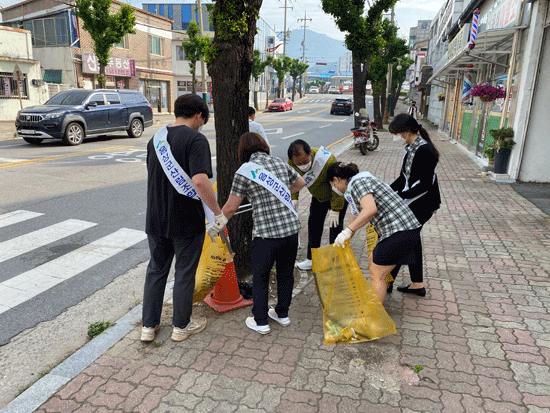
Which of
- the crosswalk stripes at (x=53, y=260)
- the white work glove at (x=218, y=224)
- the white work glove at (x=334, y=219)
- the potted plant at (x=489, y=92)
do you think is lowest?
the crosswalk stripes at (x=53, y=260)

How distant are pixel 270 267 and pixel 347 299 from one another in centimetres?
69

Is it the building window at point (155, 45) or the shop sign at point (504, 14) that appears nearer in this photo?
the shop sign at point (504, 14)

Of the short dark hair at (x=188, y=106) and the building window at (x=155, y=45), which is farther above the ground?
the building window at (x=155, y=45)

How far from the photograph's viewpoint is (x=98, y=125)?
1491cm

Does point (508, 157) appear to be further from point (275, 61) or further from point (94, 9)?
point (275, 61)

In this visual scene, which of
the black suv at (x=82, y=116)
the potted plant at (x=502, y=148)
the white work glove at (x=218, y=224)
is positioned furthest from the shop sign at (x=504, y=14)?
the black suv at (x=82, y=116)

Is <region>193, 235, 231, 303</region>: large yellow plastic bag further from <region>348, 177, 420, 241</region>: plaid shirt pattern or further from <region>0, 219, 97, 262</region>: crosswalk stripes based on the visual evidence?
<region>0, 219, 97, 262</region>: crosswalk stripes

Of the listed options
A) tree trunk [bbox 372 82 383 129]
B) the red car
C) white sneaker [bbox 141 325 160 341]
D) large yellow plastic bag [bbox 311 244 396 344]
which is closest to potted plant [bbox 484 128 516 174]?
large yellow plastic bag [bbox 311 244 396 344]

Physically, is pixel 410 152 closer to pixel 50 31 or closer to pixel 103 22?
pixel 103 22

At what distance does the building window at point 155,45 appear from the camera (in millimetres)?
35938

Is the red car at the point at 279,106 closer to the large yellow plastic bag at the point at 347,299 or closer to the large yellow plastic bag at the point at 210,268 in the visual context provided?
the large yellow plastic bag at the point at 210,268

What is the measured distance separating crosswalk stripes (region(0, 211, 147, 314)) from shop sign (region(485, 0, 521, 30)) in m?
9.80

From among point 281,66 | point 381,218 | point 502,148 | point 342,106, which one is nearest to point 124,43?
point 342,106

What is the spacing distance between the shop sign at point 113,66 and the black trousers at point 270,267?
29198 millimetres
